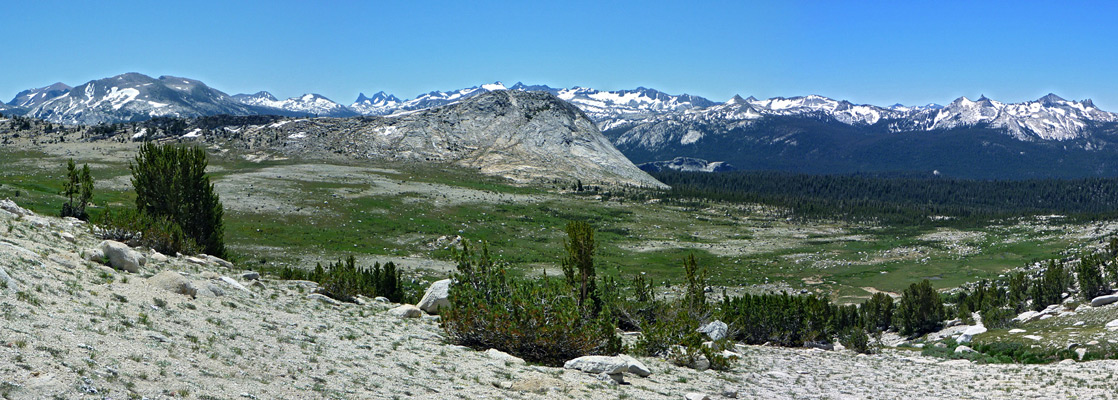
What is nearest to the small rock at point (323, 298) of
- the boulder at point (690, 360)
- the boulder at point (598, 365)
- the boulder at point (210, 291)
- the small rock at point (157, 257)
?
the boulder at point (210, 291)

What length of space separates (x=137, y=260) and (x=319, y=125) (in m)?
189

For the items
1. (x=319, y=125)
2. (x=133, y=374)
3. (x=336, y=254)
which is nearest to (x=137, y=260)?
(x=133, y=374)

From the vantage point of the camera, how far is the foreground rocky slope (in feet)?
35.0

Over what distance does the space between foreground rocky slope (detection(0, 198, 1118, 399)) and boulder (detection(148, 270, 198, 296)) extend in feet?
0.20

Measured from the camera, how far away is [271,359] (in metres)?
13.6

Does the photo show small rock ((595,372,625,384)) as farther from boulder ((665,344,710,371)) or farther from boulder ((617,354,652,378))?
boulder ((665,344,710,371))

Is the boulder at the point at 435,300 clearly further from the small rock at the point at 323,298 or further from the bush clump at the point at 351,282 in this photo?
the small rock at the point at 323,298

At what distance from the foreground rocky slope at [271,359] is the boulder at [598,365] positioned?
1.27ft

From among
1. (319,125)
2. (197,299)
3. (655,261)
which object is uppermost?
(319,125)

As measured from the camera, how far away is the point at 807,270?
7756 centimetres

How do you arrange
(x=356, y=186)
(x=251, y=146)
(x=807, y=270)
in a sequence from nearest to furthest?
(x=807, y=270), (x=356, y=186), (x=251, y=146)

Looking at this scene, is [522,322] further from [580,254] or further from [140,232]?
[140,232]

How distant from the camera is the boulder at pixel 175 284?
18.8 meters

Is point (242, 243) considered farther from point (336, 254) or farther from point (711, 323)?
point (711, 323)
